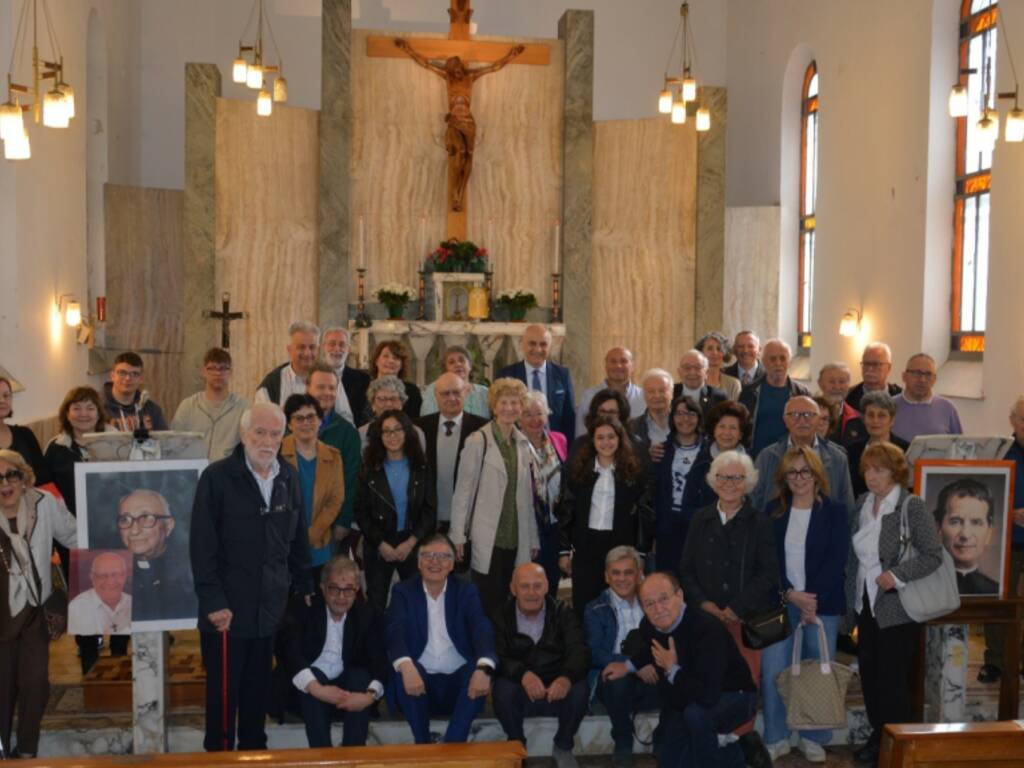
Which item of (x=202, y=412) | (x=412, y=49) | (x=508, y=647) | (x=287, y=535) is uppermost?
(x=412, y=49)

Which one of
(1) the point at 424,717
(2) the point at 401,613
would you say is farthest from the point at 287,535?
(1) the point at 424,717

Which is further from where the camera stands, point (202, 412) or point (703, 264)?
point (703, 264)

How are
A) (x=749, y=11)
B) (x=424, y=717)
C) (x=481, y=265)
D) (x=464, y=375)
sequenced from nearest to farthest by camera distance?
(x=424, y=717) → (x=464, y=375) → (x=481, y=265) → (x=749, y=11)

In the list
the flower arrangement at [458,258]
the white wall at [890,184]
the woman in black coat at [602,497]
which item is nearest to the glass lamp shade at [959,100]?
the white wall at [890,184]

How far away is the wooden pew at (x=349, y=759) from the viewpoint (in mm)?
3270

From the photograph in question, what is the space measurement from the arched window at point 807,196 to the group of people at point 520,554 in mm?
7541

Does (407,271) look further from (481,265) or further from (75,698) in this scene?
(75,698)

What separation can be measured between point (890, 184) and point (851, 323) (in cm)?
136

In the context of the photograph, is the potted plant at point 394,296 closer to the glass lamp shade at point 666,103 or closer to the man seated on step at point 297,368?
the glass lamp shade at point 666,103

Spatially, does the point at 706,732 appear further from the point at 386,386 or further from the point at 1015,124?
the point at 1015,124

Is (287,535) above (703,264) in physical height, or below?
below

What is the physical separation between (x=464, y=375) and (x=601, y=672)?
1860 millimetres

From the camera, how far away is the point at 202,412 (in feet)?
19.8

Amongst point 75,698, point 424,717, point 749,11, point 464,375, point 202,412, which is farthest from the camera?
point 749,11
